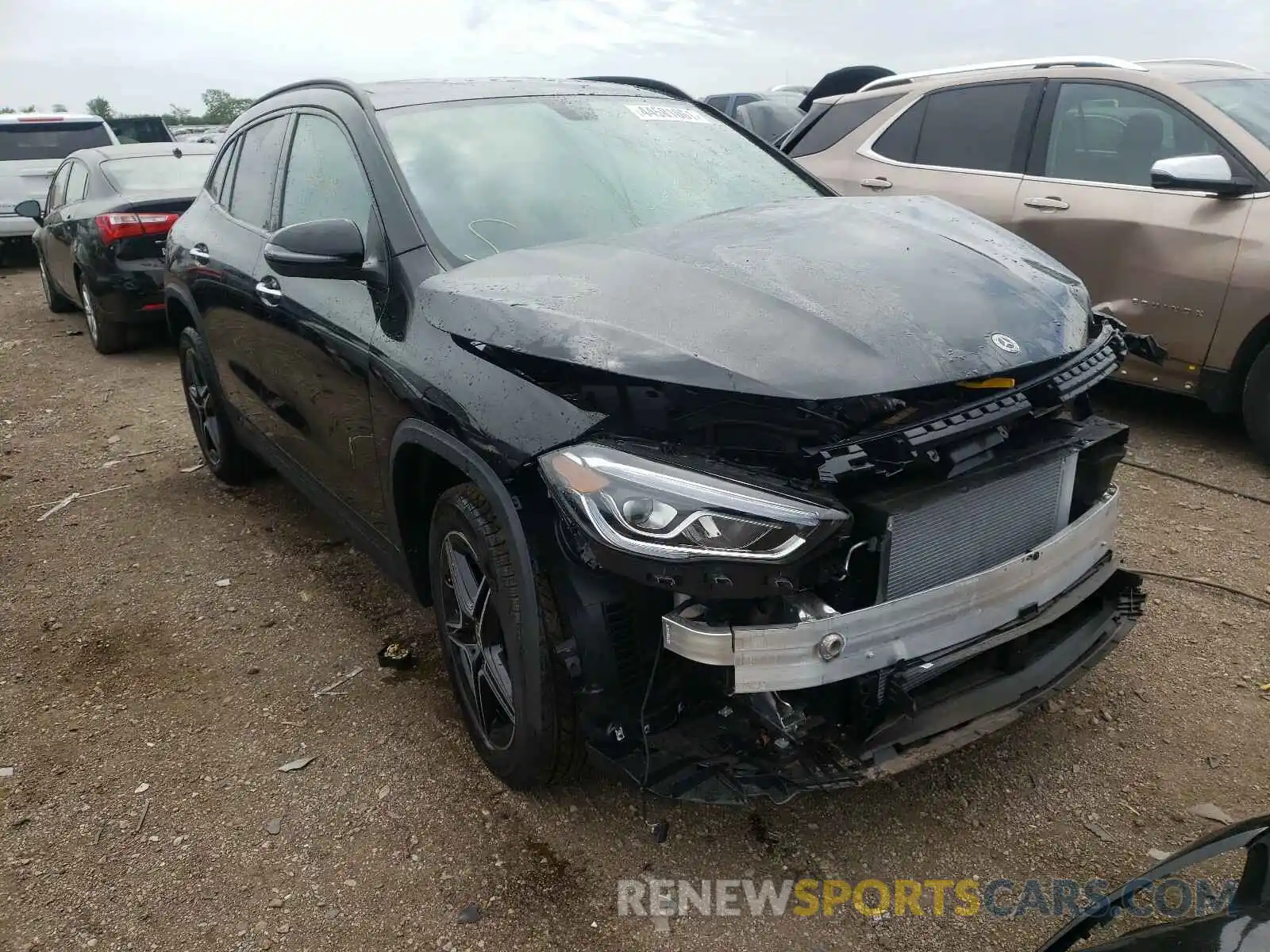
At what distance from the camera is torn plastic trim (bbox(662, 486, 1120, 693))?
1907 millimetres

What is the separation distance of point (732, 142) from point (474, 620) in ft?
6.92

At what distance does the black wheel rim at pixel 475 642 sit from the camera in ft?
8.15

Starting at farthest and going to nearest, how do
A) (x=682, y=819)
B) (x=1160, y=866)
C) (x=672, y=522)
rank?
(x=682, y=819) < (x=672, y=522) < (x=1160, y=866)

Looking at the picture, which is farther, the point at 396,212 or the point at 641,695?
the point at 396,212

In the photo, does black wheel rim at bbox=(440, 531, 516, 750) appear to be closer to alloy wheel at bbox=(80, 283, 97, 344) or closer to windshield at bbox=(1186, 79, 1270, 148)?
windshield at bbox=(1186, 79, 1270, 148)

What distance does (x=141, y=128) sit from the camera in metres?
16.6

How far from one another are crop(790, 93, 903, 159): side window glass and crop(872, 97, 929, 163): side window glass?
6.5 inches

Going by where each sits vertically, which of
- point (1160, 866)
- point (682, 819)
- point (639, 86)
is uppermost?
point (639, 86)

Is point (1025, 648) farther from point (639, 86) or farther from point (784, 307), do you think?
→ point (639, 86)

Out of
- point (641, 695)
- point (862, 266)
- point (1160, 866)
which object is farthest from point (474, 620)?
point (1160, 866)

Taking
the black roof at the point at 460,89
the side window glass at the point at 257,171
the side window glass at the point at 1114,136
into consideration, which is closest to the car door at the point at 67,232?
the side window glass at the point at 257,171

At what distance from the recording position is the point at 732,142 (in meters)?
3.65

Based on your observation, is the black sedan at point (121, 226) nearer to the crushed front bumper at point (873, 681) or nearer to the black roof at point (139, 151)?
the black roof at point (139, 151)

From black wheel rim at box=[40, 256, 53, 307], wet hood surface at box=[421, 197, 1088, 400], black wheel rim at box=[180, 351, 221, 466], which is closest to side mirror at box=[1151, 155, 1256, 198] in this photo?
wet hood surface at box=[421, 197, 1088, 400]
